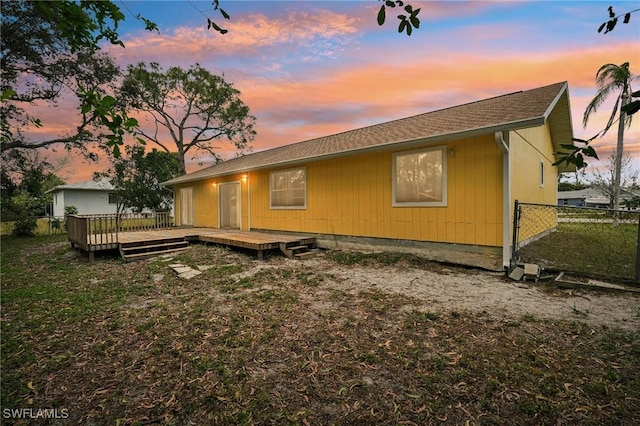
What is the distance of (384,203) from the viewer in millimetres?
7477

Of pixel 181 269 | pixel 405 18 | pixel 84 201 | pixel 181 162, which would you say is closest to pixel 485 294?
pixel 405 18

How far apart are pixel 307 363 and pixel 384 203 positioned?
17.1ft

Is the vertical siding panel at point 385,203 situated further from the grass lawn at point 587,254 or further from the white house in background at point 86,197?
the white house in background at point 86,197

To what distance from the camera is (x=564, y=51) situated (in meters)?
6.84

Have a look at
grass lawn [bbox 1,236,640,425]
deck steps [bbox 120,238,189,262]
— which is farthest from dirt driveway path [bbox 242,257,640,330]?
deck steps [bbox 120,238,189,262]

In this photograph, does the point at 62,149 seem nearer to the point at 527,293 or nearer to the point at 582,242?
the point at 527,293

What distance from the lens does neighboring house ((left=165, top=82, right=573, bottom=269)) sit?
589 centimetres

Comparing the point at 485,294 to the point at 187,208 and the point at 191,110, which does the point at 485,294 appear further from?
the point at 191,110

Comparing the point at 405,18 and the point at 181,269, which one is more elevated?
the point at 405,18

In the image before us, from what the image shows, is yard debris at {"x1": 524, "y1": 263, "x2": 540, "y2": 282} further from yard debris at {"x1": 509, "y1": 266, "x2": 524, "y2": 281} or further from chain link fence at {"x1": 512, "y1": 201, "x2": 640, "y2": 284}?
chain link fence at {"x1": 512, "y1": 201, "x2": 640, "y2": 284}

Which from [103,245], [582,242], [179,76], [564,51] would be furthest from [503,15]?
[179,76]

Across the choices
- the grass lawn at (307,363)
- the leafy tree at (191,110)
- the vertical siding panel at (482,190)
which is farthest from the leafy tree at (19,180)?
the vertical siding panel at (482,190)

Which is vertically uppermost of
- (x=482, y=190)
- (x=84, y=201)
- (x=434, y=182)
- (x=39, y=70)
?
(x=39, y=70)

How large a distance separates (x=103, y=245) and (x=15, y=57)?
8261 millimetres
